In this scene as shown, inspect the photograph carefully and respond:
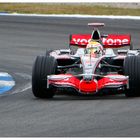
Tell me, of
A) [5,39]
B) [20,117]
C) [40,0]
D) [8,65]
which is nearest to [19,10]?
[40,0]

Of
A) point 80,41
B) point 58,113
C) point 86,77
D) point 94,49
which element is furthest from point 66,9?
point 58,113

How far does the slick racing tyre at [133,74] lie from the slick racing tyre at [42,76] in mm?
1263

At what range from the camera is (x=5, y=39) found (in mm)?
24312

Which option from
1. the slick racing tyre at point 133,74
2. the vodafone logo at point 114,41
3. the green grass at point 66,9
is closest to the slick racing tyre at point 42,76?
the slick racing tyre at point 133,74

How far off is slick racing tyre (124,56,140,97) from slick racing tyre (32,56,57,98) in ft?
4.14

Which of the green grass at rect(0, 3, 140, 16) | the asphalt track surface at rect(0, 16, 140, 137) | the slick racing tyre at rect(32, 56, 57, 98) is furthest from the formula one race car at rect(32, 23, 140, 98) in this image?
the green grass at rect(0, 3, 140, 16)

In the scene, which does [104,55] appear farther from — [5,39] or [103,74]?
[5,39]

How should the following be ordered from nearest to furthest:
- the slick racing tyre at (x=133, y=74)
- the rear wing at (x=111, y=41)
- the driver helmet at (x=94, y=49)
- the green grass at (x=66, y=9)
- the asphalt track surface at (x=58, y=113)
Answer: the asphalt track surface at (x=58, y=113)
the slick racing tyre at (x=133, y=74)
the driver helmet at (x=94, y=49)
the rear wing at (x=111, y=41)
the green grass at (x=66, y=9)

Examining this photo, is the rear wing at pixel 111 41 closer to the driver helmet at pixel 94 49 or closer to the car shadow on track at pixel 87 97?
the driver helmet at pixel 94 49

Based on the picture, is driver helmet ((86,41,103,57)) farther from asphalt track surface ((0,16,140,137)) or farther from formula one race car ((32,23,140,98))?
asphalt track surface ((0,16,140,137))

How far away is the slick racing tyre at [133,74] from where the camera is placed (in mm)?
12641

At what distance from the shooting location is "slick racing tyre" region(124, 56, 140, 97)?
12641mm

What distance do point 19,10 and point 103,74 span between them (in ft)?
71.2

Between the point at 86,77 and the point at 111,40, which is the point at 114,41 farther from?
the point at 86,77
